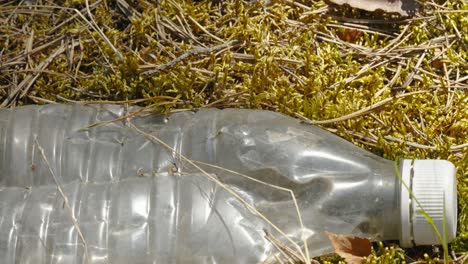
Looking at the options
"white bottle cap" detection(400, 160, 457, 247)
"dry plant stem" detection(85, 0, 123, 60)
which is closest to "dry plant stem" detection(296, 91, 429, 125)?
"white bottle cap" detection(400, 160, 457, 247)

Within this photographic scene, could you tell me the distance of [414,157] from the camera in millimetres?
2424

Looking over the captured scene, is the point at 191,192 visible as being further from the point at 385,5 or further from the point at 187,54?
the point at 385,5

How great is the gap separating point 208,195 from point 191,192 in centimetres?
6

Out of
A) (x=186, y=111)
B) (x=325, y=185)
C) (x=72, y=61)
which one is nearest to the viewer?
(x=325, y=185)

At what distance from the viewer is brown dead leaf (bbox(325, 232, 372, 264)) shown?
217 centimetres

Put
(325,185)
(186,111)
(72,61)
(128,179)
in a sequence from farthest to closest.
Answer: (72,61)
(186,111)
(128,179)
(325,185)

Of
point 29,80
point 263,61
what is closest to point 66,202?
point 29,80

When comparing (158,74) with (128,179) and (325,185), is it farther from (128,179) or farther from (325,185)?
(325,185)

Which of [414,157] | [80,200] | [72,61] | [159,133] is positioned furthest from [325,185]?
[72,61]

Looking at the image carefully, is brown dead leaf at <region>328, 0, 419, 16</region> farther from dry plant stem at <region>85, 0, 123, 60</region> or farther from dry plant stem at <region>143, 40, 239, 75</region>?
dry plant stem at <region>85, 0, 123, 60</region>

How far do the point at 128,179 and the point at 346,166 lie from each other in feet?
2.30

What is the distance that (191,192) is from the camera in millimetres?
2293

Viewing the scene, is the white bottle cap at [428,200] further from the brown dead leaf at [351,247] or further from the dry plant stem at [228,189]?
the dry plant stem at [228,189]

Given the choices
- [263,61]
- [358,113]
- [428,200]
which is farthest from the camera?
[263,61]
